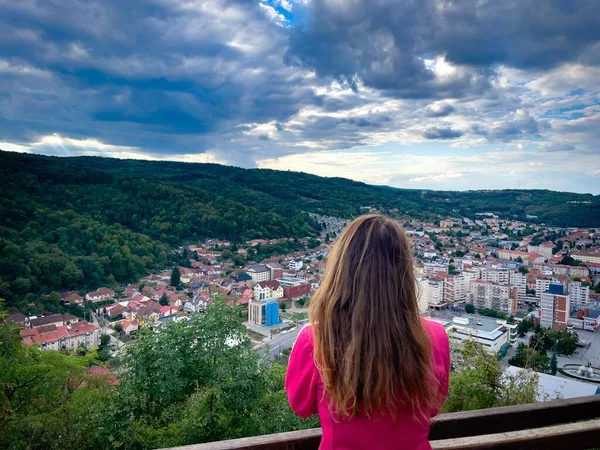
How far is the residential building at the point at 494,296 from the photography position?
7277 mm

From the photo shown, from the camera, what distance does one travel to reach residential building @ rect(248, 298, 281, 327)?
728 cm

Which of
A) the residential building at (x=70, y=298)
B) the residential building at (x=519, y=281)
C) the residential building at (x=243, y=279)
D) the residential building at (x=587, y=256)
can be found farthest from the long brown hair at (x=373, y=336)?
the residential building at (x=243, y=279)

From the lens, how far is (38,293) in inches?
357

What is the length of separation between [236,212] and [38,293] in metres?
13.5

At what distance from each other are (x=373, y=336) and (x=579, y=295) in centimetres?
609

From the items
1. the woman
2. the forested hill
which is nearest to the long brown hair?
the woman

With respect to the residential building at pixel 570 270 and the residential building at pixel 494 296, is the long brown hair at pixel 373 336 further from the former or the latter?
the residential building at pixel 494 296

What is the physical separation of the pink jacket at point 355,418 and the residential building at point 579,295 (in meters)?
5.58

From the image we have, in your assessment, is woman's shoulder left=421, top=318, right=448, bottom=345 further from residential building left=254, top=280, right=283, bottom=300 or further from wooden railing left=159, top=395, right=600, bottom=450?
residential building left=254, top=280, right=283, bottom=300

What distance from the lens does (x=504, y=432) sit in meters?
1.11

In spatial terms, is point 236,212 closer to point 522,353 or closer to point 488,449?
point 522,353

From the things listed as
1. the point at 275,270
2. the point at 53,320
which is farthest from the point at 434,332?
the point at 275,270

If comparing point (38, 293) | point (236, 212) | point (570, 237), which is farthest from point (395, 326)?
point (236, 212)

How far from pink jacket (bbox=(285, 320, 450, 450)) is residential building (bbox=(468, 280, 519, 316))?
7175 mm
